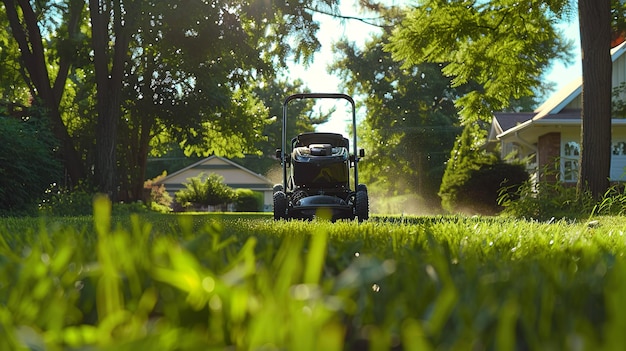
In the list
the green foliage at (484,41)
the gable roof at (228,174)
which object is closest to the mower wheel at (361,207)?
the green foliage at (484,41)

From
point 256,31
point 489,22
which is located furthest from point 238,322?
point 256,31

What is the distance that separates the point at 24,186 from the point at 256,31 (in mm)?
8729

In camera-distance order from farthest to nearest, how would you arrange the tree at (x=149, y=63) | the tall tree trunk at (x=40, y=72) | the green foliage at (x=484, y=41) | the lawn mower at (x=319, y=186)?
the tall tree trunk at (x=40, y=72)
the tree at (x=149, y=63)
the green foliage at (x=484, y=41)
the lawn mower at (x=319, y=186)

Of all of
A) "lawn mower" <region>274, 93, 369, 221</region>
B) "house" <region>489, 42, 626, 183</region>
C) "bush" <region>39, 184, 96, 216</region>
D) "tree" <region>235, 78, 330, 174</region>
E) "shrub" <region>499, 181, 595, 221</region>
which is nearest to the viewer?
"lawn mower" <region>274, 93, 369, 221</region>

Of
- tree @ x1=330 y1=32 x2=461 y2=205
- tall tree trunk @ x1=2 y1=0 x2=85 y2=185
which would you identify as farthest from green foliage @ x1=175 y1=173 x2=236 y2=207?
tall tree trunk @ x1=2 y1=0 x2=85 y2=185

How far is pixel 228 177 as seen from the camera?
66625mm

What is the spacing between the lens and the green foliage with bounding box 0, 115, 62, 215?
13.4m

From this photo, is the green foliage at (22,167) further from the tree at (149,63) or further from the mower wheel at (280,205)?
the mower wheel at (280,205)

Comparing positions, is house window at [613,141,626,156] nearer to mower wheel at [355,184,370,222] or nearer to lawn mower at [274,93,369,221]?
lawn mower at [274,93,369,221]

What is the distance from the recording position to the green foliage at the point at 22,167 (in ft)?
44.0

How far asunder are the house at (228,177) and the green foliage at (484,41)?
49.3 meters

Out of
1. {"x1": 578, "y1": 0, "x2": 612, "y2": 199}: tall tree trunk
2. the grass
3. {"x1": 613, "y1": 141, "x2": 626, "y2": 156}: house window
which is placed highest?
{"x1": 578, "y1": 0, "x2": 612, "y2": 199}: tall tree trunk

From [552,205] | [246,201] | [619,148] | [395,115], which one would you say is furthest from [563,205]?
[246,201]

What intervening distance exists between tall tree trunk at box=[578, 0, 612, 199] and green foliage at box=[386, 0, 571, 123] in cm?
118
